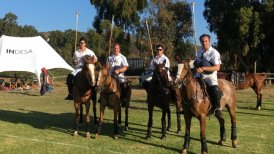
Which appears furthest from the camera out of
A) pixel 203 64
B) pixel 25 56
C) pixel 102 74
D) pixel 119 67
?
pixel 25 56

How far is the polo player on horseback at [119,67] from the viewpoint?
35.8ft

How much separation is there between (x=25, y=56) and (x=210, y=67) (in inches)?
877

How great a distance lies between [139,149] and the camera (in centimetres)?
898

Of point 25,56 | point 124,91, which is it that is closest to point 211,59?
point 124,91

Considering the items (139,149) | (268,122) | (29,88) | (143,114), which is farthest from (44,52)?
(139,149)

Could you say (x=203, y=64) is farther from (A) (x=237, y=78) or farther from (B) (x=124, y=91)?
(A) (x=237, y=78)

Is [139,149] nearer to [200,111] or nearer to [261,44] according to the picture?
[200,111]

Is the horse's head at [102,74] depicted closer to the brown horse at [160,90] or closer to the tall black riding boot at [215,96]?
the brown horse at [160,90]

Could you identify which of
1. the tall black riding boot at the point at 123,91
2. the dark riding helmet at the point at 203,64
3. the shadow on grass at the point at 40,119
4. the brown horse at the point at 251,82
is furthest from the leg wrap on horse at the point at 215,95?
the brown horse at the point at 251,82

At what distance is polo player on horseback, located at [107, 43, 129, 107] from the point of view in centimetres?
1091

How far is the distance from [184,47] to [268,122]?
34.7 m

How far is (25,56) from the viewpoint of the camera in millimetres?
28438

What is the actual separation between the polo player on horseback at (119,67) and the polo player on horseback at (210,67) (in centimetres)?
275

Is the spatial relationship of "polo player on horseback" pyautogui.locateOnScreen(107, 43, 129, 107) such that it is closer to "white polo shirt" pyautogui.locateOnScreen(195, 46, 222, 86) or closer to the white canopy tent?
"white polo shirt" pyautogui.locateOnScreen(195, 46, 222, 86)
